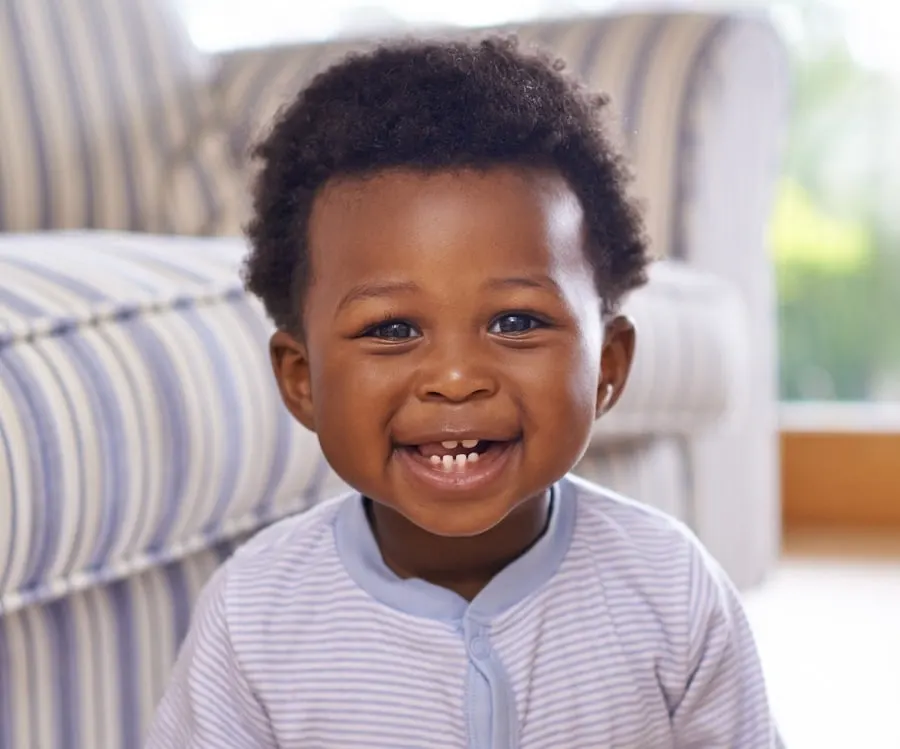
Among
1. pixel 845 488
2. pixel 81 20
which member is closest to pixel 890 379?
pixel 845 488

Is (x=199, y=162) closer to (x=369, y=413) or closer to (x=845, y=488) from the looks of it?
(x=369, y=413)

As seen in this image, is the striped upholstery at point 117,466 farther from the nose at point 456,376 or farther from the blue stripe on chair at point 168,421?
the nose at point 456,376

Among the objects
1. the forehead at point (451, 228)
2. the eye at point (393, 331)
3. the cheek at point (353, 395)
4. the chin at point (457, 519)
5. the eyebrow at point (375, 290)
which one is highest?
the forehead at point (451, 228)

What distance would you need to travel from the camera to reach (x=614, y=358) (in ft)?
3.26

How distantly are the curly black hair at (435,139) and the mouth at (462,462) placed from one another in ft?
0.50

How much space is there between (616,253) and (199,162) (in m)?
0.93

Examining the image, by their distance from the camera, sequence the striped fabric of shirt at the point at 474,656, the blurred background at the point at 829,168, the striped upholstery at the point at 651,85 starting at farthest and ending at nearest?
the blurred background at the point at 829,168
the striped upholstery at the point at 651,85
the striped fabric of shirt at the point at 474,656

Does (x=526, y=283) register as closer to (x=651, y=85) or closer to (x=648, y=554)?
(x=648, y=554)

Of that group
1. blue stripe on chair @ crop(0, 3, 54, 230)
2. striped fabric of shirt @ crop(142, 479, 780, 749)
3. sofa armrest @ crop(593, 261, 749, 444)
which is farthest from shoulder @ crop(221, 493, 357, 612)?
blue stripe on chair @ crop(0, 3, 54, 230)

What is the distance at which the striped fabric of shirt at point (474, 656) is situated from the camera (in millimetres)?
941

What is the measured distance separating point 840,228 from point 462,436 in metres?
1.99

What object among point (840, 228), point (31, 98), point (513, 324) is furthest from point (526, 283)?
point (840, 228)

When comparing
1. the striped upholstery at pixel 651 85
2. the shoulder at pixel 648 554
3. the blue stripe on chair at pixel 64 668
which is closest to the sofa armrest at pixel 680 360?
the striped upholstery at pixel 651 85

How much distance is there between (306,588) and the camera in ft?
3.22
